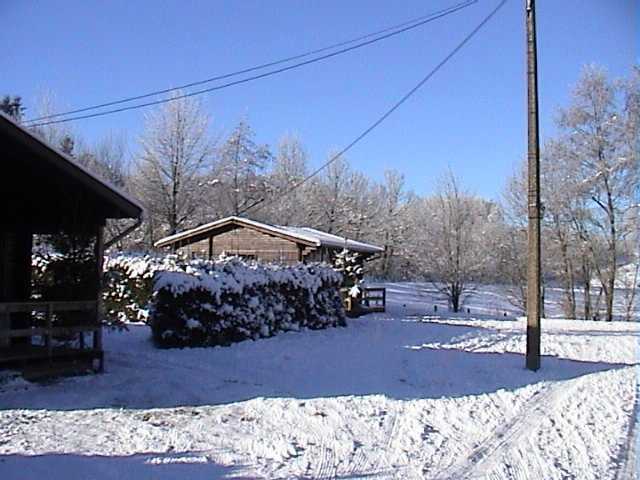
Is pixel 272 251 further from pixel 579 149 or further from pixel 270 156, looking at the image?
pixel 270 156

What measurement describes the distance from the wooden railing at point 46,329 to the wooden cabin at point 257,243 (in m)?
14.2

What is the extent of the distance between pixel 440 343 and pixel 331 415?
8.56m

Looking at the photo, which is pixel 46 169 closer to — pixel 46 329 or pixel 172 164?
pixel 46 329

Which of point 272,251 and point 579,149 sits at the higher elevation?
point 579,149

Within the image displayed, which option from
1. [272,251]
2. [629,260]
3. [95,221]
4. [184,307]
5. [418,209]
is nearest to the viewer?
[95,221]

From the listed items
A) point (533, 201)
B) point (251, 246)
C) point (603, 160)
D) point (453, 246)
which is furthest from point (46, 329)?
point (453, 246)

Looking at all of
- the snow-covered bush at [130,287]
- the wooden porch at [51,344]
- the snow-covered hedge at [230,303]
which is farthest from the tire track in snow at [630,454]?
the snow-covered bush at [130,287]

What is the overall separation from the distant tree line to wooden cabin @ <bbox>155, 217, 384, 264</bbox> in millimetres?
6271

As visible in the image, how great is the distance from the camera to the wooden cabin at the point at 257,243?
81.3 feet

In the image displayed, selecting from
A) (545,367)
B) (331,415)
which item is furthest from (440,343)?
(331,415)

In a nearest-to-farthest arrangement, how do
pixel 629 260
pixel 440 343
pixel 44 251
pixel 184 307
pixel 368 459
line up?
1. pixel 368 459
2. pixel 44 251
3. pixel 184 307
4. pixel 440 343
5. pixel 629 260

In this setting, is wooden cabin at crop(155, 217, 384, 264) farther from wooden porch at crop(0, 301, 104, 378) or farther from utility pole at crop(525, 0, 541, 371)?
wooden porch at crop(0, 301, 104, 378)

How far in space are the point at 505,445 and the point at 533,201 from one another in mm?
6538

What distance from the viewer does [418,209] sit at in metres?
51.9
